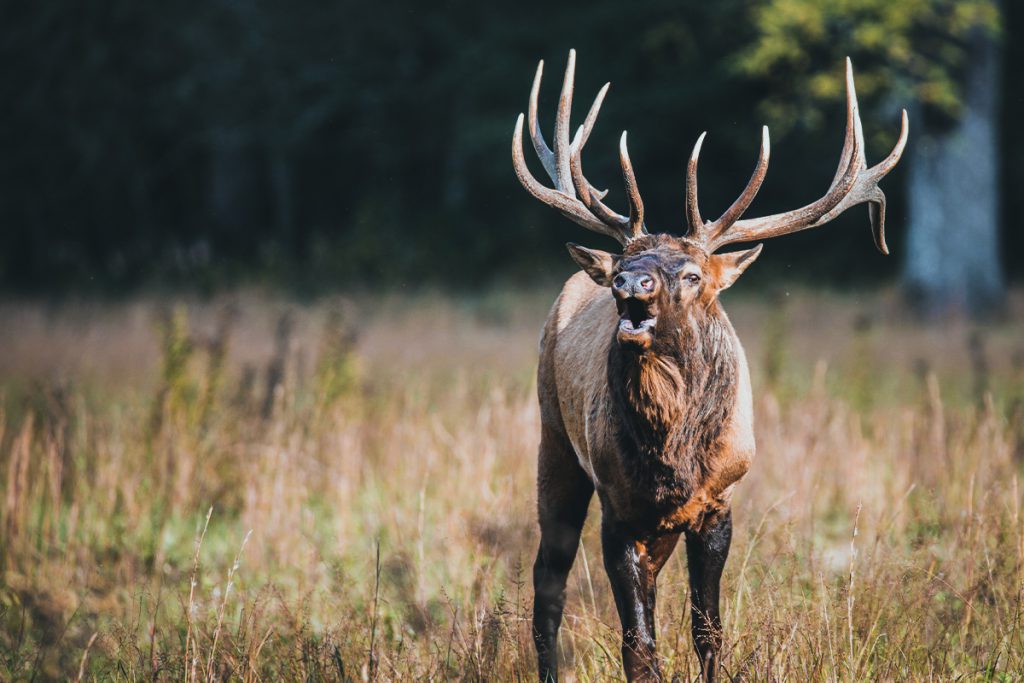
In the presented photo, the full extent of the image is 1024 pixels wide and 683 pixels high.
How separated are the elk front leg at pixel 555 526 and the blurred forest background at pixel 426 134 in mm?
11950

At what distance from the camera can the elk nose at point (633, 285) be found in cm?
381

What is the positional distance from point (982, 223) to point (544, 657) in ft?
44.3

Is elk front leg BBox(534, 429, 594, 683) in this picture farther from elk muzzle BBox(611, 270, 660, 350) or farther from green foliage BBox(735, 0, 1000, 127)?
green foliage BBox(735, 0, 1000, 127)

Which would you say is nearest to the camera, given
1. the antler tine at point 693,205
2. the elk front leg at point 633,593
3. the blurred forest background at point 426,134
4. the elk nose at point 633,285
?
the elk nose at point 633,285

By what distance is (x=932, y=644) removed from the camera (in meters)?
4.50

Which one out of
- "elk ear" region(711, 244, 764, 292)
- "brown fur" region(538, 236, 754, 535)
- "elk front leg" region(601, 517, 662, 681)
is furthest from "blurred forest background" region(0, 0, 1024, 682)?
"elk ear" region(711, 244, 764, 292)

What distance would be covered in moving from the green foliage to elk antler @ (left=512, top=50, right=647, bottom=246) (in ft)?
32.3

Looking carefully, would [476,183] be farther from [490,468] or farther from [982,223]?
[490,468]

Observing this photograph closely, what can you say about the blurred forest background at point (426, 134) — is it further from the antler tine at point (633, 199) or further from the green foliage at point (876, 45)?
the antler tine at point (633, 199)

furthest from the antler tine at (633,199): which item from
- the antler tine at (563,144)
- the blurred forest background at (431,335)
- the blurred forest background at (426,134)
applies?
the blurred forest background at (426,134)

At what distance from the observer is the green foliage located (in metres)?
14.0

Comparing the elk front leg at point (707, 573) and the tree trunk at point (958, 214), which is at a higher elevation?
the tree trunk at point (958, 214)

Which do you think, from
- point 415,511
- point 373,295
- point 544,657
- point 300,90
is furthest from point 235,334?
point 300,90

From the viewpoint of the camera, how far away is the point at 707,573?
14.0 ft
